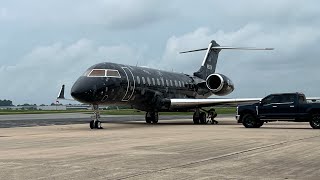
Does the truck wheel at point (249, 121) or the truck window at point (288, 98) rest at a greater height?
the truck window at point (288, 98)

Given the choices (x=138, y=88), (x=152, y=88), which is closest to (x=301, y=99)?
(x=138, y=88)

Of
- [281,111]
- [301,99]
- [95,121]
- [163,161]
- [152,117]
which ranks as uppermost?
[301,99]

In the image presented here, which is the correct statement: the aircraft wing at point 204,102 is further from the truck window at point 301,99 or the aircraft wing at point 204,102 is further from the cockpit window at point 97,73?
the cockpit window at point 97,73

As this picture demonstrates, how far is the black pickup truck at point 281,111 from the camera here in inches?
881

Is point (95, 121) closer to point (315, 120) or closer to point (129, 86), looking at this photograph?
point (129, 86)

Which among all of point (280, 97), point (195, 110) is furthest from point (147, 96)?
point (280, 97)

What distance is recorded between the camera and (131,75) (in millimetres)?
26672

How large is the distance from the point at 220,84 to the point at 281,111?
10294mm

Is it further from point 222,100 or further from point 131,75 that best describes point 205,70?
point 131,75

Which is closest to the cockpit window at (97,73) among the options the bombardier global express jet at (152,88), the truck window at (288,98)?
the bombardier global express jet at (152,88)

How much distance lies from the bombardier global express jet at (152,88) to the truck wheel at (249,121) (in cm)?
495

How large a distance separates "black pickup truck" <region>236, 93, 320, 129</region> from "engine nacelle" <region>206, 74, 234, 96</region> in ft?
28.1

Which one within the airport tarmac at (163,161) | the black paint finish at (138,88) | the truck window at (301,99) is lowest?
the airport tarmac at (163,161)

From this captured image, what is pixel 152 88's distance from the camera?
28.9 metres
